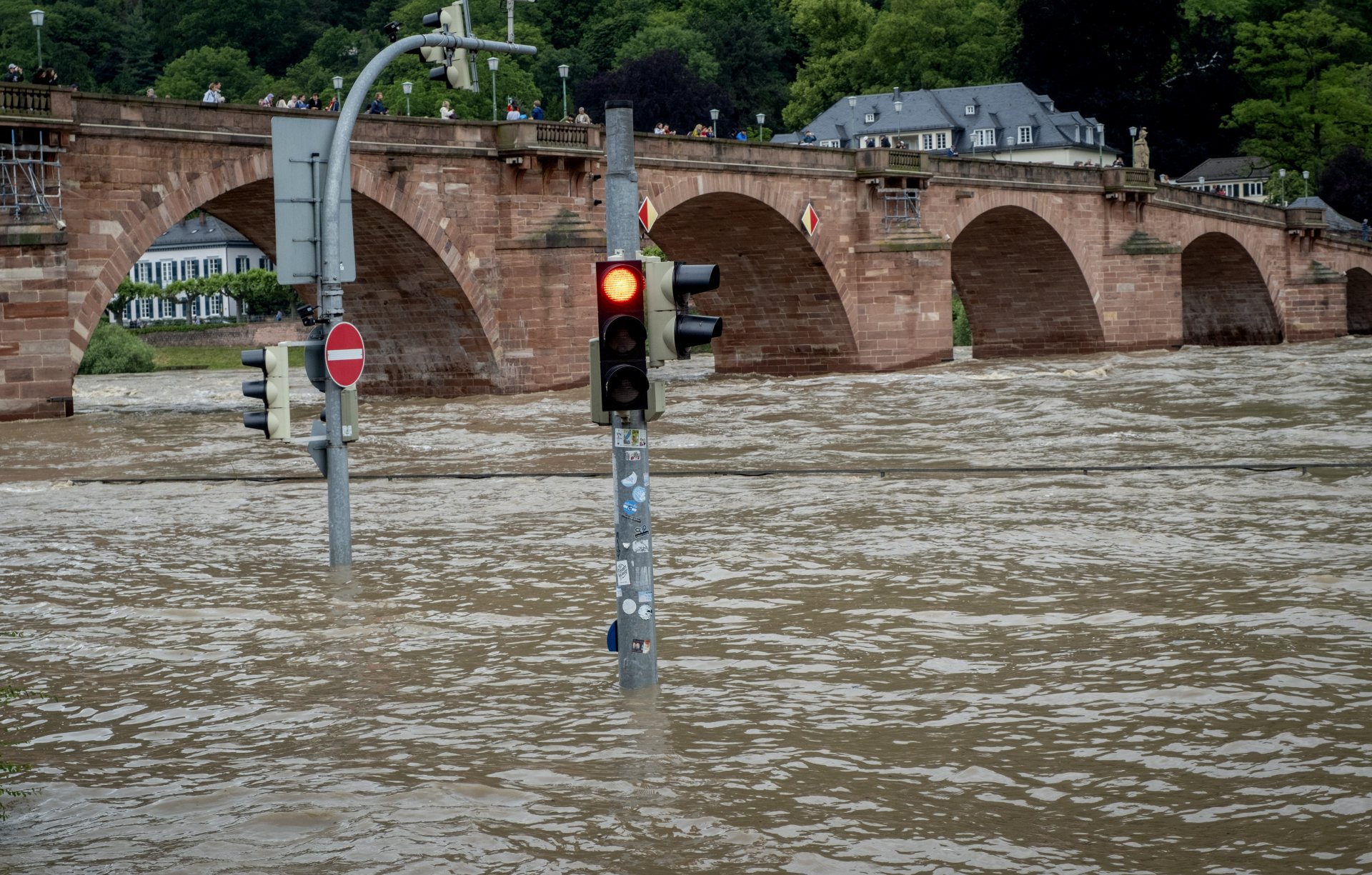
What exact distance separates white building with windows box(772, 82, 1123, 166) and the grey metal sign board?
68.0 meters

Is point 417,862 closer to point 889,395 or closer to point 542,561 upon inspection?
point 542,561

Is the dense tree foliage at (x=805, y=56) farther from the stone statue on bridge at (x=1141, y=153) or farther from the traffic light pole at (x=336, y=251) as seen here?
the traffic light pole at (x=336, y=251)

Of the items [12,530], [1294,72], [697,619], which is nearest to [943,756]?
[697,619]

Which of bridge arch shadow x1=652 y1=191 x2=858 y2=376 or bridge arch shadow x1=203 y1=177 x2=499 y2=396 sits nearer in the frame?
bridge arch shadow x1=203 y1=177 x2=499 y2=396

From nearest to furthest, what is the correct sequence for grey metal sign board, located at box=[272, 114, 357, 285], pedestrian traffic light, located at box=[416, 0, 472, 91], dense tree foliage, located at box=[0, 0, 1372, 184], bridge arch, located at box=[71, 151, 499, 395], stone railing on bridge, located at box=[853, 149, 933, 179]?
grey metal sign board, located at box=[272, 114, 357, 285]
pedestrian traffic light, located at box=[416, 0, 472, 91]
bridge arch, located at box=[71, 151, 499, 395]
stone railing on bridge, located at box=[853, 149, 933, 179]
dense tree foliage, located at box=[0, 0, 1372, 184]

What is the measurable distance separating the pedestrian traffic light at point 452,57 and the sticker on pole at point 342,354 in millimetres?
2271

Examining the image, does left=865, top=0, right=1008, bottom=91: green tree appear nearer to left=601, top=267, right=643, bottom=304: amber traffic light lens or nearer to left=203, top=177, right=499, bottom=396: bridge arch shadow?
left=203, top=177, right=499, bottom=396: bridge arch shadow

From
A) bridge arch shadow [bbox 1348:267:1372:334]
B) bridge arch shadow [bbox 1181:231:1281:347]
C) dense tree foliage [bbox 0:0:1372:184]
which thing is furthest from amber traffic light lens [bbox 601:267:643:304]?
dense tree foliage [bbox 0:0:1372:184]

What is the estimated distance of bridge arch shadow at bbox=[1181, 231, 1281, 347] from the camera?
184 ft

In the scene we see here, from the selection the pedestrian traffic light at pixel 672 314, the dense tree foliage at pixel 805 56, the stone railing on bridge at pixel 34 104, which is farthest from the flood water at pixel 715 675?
the dense tree foliage at pixel 805 56

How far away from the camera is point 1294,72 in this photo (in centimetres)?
7912

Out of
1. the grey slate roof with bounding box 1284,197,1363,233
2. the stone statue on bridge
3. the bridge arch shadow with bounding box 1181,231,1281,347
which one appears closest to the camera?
the stone statue on bridge

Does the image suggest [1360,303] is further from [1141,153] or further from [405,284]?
[405,284]

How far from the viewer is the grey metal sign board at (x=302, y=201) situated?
39.1 ft
